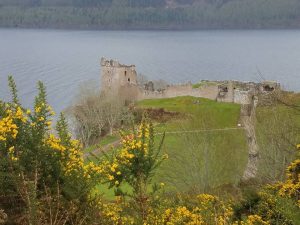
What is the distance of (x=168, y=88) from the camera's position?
221 ft

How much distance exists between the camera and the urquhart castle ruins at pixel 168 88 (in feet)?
204

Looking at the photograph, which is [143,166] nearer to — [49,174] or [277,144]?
[49,174]

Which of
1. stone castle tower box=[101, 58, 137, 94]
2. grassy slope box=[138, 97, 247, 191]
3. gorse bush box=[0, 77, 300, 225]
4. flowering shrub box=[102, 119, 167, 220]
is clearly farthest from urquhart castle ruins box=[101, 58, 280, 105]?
flowering shrub box=[102, 119, 167, 220]

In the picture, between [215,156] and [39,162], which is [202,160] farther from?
[39,162]

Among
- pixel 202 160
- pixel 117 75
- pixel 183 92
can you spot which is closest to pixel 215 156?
pixel 202 160

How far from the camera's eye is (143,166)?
464 inches

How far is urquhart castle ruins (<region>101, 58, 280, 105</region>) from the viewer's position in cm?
6209

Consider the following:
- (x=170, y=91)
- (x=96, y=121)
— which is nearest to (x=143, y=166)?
(x=96, y=121)

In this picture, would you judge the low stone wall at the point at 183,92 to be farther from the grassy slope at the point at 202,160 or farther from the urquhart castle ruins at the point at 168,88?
the grassy slope at the point at 202,160

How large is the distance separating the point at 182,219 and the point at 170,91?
56308mm

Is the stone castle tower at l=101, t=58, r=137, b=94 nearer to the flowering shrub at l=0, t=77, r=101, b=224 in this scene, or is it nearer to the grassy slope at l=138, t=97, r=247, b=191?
the grassy slope at l=138, t=97, r=247, b=191

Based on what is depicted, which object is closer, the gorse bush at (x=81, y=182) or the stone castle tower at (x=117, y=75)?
the gorse bush at (x=81, y=182)

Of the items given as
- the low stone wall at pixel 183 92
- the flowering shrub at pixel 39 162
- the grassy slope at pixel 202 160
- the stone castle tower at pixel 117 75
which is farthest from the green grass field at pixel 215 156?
the stone castle tower at pixel 117 75

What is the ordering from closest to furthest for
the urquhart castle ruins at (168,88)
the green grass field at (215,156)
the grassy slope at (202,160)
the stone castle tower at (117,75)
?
1. the green grass field at (215,156)
2. the grassy slope at (202,160)
3. the urquhart castle ruins at (168,88)
4. the stone castle tower at (117,75)
